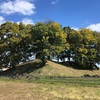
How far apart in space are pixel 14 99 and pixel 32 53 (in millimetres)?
44077

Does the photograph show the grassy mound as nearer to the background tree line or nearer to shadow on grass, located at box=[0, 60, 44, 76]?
shadow on grass, located at box=[0, 60, 44, 76]

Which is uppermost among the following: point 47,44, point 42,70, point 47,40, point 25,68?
point 47,40

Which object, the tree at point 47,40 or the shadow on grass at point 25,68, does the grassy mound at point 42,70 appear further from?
the tree at point 47,40

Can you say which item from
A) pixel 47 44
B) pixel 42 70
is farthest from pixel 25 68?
pixel 47 44

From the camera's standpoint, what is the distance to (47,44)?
6084 cm

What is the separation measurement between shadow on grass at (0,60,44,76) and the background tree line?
1506 millimetres

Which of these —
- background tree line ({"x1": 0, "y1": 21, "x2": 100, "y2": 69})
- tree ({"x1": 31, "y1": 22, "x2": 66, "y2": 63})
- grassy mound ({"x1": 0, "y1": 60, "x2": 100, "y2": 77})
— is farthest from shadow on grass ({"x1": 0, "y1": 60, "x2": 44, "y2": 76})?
tree ({"x1": 31, "y1": 22, "x2": 66, "y2": 63})

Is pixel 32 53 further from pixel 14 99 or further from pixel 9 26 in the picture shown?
pixel 14 99

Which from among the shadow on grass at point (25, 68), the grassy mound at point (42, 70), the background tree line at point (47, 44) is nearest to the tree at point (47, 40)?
the background tree line at point (47, 44)

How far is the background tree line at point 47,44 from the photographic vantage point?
62.5 meters

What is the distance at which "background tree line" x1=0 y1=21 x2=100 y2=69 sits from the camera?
205ft

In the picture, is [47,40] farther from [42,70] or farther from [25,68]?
[25,68]

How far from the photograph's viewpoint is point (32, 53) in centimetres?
6469

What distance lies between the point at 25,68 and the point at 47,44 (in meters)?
9.60
